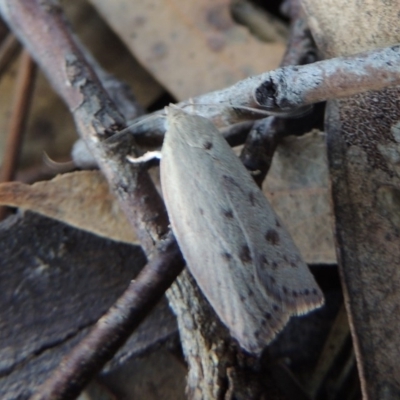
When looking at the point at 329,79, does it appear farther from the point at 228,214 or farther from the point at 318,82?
the point at 228,214

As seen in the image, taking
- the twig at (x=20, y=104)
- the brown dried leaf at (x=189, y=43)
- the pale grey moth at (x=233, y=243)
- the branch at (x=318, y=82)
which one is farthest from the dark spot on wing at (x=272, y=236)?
the twig at (x=20, y=104)

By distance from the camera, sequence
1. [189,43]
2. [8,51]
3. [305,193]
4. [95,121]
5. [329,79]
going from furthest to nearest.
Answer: [8,51] < [189,43] < [305,193] < [95,121] < [329,79]

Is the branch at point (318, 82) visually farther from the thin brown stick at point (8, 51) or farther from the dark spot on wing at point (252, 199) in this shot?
the thin brown stick at point (8, 51)

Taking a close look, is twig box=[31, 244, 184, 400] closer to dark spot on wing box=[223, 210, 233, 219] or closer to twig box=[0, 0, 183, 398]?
twig box=[0, 0, 183, 398]

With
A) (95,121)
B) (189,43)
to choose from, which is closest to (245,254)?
(95,121)

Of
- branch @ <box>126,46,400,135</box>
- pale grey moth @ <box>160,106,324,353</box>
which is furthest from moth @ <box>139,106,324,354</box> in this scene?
branch @ <box>126,46,400,135</box>

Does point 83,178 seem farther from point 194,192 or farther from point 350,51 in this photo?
point 350,51
